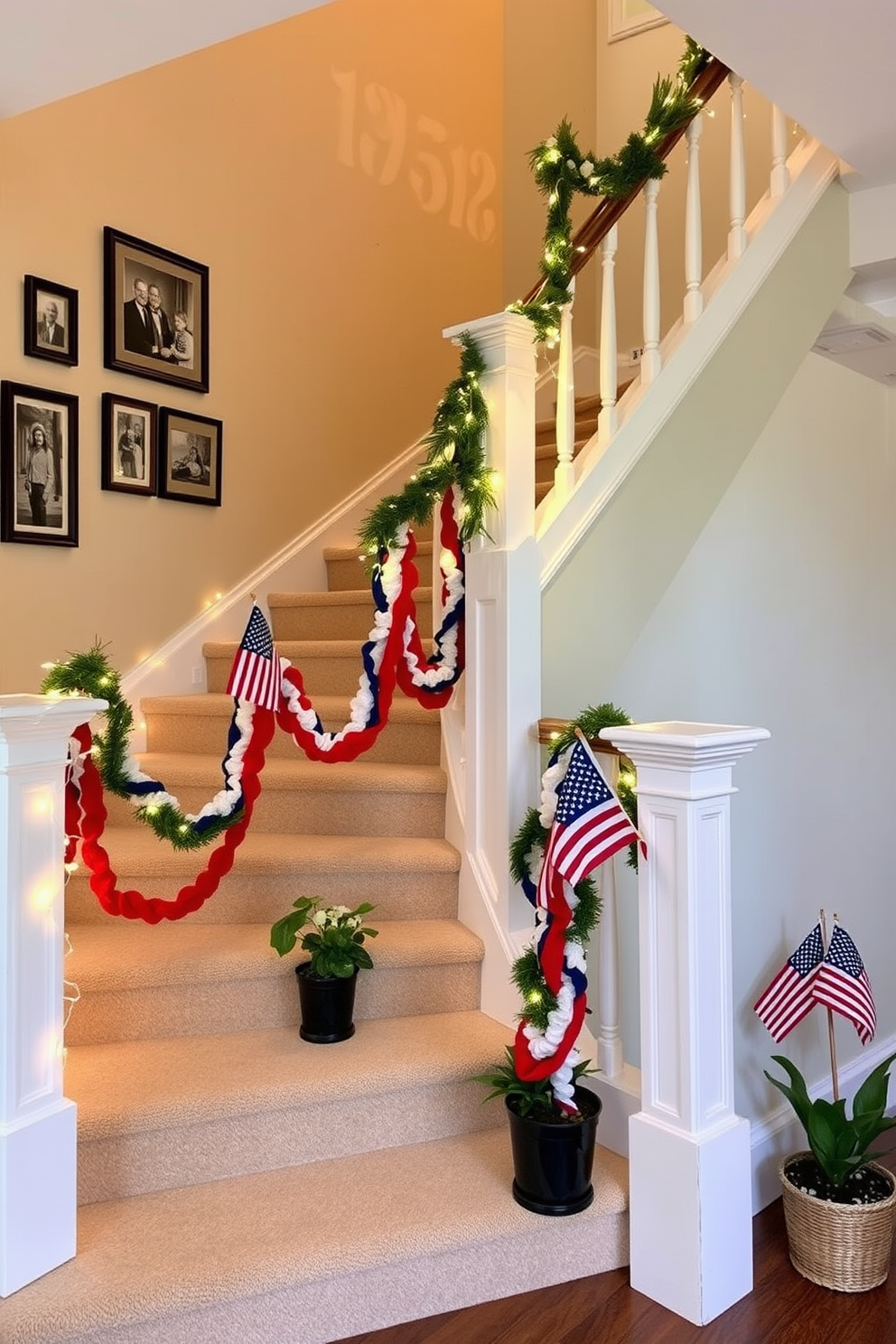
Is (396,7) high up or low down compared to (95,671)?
up

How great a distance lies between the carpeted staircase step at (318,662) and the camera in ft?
11.0

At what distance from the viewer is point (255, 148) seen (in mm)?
3713

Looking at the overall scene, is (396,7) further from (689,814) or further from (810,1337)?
(810,1337)

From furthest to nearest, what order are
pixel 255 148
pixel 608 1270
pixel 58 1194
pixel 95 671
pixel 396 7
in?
pixel 396 7 → pixel 255 148 → pixel 95 671 → pixel 608 1270 → pixel 58 1194

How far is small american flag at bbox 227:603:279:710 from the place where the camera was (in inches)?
90.7

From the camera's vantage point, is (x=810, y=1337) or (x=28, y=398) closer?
(x=810, y=1337)

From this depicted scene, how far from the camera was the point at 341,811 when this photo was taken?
290 cm

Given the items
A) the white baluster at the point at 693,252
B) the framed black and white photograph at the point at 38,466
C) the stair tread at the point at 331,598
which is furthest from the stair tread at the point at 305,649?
the white baluster at the point at 693,252

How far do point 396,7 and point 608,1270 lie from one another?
4680 millimetres

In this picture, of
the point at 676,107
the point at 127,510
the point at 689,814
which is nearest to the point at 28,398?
the point at 127,510

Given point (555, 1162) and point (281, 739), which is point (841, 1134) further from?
point (281, 739)

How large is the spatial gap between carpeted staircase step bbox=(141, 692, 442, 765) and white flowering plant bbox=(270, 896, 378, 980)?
80cm

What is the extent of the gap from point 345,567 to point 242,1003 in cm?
195

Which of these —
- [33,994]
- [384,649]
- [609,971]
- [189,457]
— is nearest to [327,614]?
[189,457]
